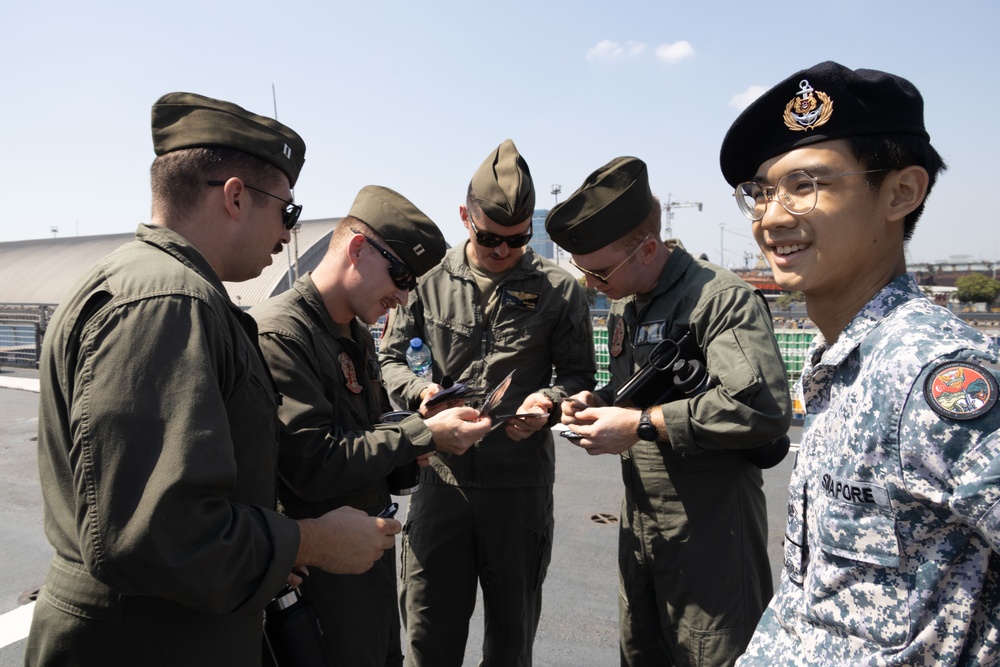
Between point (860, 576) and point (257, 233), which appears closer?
point (860, 576)

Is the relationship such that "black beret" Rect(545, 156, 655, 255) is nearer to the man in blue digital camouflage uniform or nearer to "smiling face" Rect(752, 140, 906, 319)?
the man in blue digital camouflage uniform

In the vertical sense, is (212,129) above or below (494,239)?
above

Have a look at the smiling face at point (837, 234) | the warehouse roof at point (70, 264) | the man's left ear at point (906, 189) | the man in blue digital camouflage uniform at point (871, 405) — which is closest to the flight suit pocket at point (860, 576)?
the man in blue digital camouflage uniform at point (871, 405)

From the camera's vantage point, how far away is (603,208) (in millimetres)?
2922

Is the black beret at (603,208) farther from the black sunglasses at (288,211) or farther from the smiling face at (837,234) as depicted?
the smiling face at (837,234)

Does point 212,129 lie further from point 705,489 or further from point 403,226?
point 705,489

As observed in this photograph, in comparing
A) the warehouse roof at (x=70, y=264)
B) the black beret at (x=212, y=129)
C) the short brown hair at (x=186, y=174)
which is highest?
the black beret at (x=212, y=129)

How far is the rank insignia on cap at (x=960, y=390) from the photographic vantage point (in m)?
1.09

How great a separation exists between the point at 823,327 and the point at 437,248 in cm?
159

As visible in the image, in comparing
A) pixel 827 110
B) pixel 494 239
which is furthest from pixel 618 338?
pixel 827 110

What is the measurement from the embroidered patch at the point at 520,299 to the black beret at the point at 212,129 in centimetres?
156

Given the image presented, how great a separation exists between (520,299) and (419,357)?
648 mm

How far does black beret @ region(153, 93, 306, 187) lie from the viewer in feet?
6.17

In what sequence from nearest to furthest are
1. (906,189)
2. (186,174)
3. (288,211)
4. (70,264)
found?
(906,189) → (186,174) → (288,211) → (70,264)
